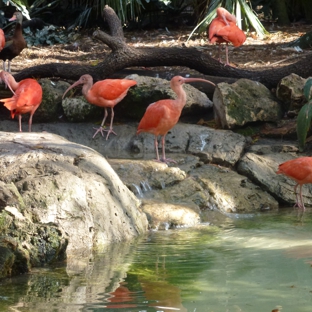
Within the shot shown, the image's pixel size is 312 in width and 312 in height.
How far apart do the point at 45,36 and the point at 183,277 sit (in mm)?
11356

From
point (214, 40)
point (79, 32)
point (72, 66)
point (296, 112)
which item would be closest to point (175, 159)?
point (296, 112)

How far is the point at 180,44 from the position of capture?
1423 cm

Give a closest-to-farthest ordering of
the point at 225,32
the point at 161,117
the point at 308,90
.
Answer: the point at 161,117, the point at 308,90, the point at 225,32

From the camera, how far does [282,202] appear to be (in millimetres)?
8289

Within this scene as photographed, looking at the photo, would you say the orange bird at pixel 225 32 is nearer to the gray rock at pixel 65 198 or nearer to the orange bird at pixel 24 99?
the orange bird at pixel 24 99

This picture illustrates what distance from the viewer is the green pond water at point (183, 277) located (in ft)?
14.8

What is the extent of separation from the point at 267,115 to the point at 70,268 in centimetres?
507

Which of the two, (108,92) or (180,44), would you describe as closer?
(108,92)

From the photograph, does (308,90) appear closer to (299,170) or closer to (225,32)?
(299,170)

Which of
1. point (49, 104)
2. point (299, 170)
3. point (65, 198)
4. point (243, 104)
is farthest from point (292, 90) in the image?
point (65, 198)

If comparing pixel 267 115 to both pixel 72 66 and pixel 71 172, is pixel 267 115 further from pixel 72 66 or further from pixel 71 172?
pixel 71 172

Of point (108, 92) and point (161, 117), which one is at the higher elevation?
point (108, 92)

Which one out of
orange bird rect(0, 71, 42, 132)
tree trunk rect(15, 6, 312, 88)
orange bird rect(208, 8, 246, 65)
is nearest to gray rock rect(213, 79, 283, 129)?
tree trunk rect(15, 6, 312, 88)

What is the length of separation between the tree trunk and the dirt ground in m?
1.55
